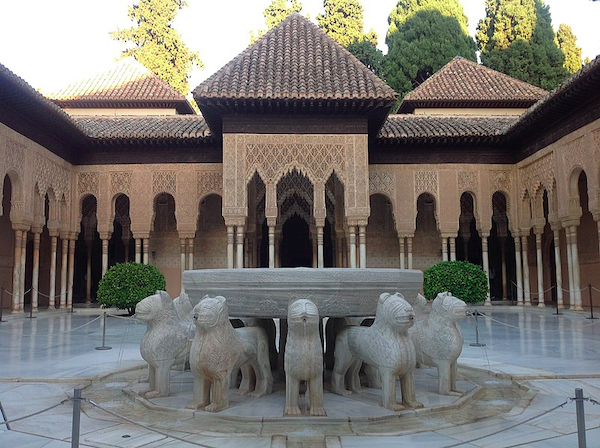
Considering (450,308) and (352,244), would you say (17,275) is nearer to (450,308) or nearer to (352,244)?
(352,244)

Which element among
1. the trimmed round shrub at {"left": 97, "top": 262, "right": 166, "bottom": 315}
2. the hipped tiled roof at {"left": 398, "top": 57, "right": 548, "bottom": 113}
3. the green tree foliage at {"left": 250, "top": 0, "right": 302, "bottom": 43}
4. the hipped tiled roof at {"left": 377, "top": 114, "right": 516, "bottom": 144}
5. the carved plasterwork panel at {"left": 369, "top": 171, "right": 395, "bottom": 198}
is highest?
the green tree foliage at {"left": 250, "top": 0, "right": 302, "bottom": 43}

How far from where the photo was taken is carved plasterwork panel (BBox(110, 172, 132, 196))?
1797cm

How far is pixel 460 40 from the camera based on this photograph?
31.3 meters

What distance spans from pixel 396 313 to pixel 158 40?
34.2 m

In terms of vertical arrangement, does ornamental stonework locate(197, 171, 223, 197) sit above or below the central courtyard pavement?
above

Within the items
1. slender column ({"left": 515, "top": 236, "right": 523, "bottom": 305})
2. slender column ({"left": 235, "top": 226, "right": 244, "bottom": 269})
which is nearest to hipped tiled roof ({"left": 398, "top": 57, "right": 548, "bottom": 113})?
slender column ({"left": 515, "top": 236, "right": 523, "bottom": 305})

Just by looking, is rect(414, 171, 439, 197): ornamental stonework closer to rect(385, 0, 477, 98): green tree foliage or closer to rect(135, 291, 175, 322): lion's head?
rect(135, 291, 175, 322): lion's head

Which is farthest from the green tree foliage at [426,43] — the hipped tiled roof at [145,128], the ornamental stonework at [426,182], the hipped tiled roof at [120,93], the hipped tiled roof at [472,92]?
the hipped tiled roof at [145,128]

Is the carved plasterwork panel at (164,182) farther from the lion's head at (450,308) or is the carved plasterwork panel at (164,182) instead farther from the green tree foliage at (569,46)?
the green tree foliage at (569,46)

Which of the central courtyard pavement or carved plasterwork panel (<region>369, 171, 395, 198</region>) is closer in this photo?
the central courtyard pavement

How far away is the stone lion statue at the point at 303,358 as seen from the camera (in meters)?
3.83

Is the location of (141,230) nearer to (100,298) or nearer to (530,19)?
(100,298)

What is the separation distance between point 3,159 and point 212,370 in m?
12.2

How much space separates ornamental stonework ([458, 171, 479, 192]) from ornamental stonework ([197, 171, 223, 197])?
321 inches
